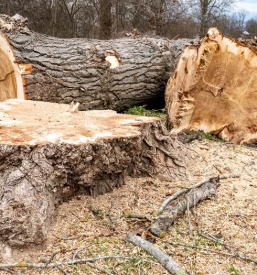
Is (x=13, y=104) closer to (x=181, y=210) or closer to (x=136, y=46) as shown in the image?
(x=181, y=210)

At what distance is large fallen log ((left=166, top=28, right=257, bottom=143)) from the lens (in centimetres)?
386

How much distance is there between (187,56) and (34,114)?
7.46 ft

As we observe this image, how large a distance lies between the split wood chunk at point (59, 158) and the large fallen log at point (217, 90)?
1.21 meters

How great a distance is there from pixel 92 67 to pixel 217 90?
69.2 inches

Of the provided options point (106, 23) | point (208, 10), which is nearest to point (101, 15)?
point (106, 23)

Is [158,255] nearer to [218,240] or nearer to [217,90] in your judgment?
[218,240]

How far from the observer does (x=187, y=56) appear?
4.14 m

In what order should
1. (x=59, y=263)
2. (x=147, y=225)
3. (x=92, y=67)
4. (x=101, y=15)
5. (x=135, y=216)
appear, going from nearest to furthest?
(x=59, y=263) → (x=147, y=225) → (x=135, y=216) → (x=92, y=67) → (x=101, y=15)

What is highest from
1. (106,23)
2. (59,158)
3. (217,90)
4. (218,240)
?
(106,23)

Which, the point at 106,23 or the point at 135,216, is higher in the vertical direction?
the point at 106,23

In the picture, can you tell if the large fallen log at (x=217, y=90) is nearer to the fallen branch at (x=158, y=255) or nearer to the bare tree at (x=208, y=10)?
the fallen branch at (x=158, y=255)

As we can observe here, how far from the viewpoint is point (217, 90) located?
4.08m

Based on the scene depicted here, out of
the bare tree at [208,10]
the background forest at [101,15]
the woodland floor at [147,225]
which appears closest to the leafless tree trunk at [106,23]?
the background forest at [101,15]

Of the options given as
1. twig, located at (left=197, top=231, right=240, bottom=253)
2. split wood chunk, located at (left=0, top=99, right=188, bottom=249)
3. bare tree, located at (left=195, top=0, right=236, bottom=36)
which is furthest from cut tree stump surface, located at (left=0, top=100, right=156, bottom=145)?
bare tree, located at (left=195, top=0, right=236, bottom=36)
